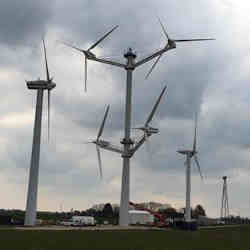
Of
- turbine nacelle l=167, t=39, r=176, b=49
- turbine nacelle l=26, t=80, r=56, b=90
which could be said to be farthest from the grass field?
turbine nacelle l=167, t=39, r=176, b=49

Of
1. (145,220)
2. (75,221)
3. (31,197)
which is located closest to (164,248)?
(31,197)

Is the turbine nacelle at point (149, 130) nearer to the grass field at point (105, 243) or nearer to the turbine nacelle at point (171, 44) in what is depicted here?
the turbine nacelle at point (171, 44)

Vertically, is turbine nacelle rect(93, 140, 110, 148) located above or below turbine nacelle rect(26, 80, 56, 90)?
below

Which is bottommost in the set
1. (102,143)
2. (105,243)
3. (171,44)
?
(105,243)

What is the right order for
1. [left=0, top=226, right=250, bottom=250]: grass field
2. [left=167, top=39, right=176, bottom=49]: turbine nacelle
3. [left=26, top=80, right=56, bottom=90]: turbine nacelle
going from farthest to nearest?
[left=167, top=39, right=176, bottom=49]: turbine nacelle, [left=26, top=80, right=56, bottom=90]: turbine nacelle, [left=0, top=226, right=250, bottom=250]: grass field

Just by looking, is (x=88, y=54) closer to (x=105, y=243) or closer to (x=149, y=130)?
(x=149, y=130)

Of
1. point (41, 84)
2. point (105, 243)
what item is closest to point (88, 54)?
point (41, 84)

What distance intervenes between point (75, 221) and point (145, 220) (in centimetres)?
3287

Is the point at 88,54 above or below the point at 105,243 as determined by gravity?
above

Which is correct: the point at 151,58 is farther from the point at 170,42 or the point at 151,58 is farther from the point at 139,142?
the point at 139,142

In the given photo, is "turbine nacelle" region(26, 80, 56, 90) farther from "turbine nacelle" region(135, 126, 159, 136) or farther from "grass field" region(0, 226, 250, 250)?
"grass field" region(0, 226, 250, 250)

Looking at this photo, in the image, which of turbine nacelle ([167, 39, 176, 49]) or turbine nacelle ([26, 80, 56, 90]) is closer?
turbine nacelle ([26, 80, 56, 90])

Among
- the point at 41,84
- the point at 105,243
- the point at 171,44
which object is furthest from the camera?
the point at 171,44

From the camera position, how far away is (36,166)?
339ft
